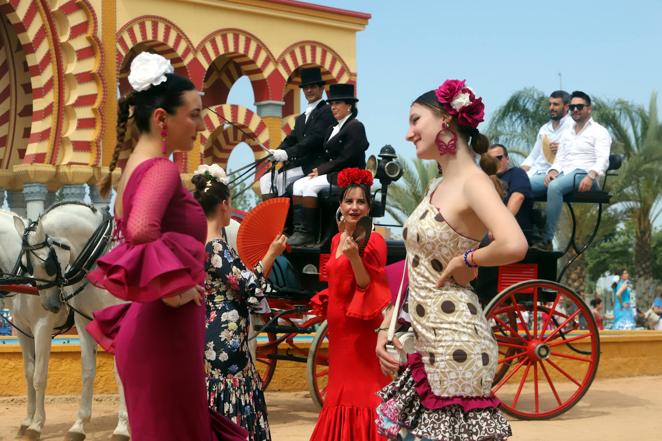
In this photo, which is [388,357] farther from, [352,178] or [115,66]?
[115,66]

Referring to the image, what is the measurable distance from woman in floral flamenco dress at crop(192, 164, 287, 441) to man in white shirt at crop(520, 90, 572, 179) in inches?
207

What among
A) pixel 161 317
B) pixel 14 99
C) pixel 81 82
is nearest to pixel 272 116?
pixel 81 82

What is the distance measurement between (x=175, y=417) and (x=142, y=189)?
2.84 feet

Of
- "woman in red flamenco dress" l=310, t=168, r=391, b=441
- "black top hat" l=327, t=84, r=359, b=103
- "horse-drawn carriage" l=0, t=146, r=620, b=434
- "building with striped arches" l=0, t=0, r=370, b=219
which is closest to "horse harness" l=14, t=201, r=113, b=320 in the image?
"horse-drawn carriage" l=0, t=146, r=620, b=434

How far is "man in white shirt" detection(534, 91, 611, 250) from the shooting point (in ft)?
32.9

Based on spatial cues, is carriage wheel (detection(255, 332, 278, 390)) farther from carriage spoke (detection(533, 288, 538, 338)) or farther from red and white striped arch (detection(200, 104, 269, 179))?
red and white striped arch (detection(200, 104, 269, 179))

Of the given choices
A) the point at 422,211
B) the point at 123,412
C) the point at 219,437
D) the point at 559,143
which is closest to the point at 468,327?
the point at 422,211

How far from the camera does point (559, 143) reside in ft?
35.0

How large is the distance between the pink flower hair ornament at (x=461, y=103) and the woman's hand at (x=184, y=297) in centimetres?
129

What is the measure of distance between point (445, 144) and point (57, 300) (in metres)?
4.94

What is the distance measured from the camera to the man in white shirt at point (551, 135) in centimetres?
1077

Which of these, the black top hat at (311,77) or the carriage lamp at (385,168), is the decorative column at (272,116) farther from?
the carriage lamp at (385,168)

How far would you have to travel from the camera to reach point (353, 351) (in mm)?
6516

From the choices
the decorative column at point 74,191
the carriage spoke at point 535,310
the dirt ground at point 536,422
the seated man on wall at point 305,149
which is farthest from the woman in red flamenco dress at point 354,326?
the decorative column at point 74,191
